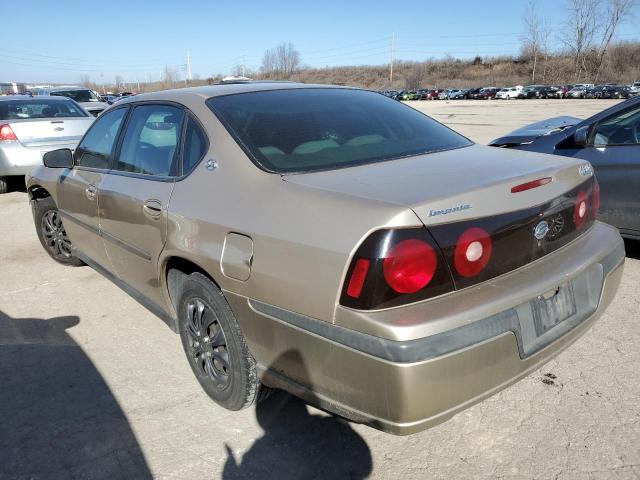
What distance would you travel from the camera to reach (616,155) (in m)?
4.22

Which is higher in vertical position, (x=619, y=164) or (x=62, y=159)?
(x=62, y=159)

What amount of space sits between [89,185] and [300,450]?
2.37 metres

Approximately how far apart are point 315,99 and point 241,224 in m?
1.19

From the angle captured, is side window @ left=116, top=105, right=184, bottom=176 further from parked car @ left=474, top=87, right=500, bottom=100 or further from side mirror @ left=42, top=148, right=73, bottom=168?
parked car @ left=474, top=87, right=500, bottom=100

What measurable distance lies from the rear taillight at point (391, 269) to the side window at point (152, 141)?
1.38m

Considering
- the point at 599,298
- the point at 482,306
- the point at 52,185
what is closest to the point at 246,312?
the point at 482,306

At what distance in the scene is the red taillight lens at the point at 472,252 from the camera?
1.90 meters

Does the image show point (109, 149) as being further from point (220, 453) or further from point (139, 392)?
point (220, 453)

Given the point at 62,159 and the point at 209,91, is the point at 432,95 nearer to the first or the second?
the point at 62,159

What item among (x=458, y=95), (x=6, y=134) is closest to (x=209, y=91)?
(x=6, y=134)

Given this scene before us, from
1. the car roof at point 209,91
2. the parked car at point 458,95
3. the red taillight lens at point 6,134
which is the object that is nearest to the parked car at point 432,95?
the parked car at point 458,95

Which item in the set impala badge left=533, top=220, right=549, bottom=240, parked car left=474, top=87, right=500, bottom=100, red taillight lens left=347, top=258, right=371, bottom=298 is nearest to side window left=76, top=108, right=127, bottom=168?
red taillight lens left=347, top=258, right=371, bottom=298

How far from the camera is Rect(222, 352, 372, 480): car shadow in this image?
7.32 feet

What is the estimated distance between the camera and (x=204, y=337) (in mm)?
2688
